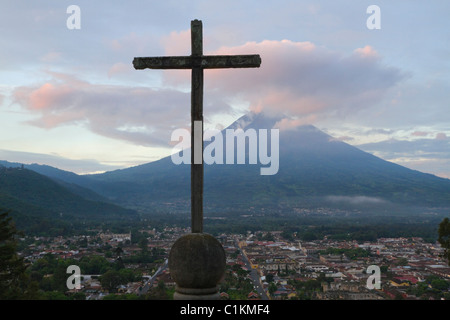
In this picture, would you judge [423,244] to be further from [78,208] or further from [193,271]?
[78,208]

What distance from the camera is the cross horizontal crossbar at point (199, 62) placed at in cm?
647

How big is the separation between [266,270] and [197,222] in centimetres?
4541

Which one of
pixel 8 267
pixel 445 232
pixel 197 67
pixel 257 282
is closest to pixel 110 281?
pixel 257 282

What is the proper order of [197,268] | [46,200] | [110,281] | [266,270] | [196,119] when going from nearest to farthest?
[197,268] < [196,119] < [110,281] < [266,270] < [46,200]

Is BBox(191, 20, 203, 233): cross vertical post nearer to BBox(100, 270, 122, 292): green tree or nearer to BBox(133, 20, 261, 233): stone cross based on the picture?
BBox(133, 20, 261, 233): stone cross

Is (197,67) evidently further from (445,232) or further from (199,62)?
(445,232)

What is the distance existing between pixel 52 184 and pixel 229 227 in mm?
68098

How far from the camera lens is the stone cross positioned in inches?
254

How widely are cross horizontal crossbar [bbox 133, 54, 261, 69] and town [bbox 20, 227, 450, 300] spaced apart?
1532 centimetres

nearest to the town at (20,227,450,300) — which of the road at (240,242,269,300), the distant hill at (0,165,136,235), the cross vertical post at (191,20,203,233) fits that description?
the road at (240,242,269,300)

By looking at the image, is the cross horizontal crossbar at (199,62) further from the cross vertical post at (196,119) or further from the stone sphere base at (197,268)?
the stone sphere base at (197,268)

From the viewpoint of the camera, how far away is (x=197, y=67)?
259 inches

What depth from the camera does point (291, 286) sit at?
127 feet

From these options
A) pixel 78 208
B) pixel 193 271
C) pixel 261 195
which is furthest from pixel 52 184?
pixel 193 271
